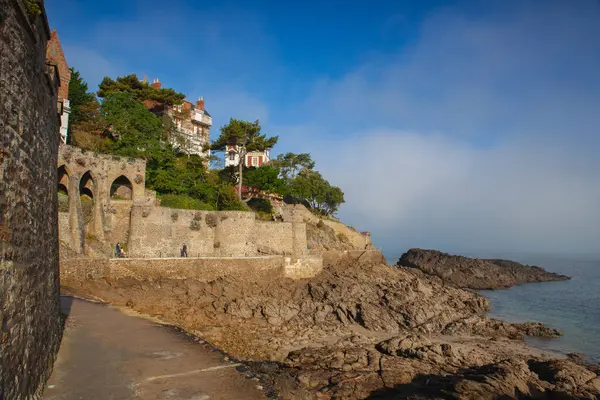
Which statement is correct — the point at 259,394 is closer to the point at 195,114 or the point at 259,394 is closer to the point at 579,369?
the point at 579,369

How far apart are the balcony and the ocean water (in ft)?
97.0

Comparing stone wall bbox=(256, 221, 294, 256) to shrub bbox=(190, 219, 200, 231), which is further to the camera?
stone wall bbox=(256, 221, 294, 256)

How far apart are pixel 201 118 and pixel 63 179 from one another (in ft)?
61.3

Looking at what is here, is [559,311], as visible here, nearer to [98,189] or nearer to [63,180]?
[98,189]

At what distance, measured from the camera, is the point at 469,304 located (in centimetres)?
2484

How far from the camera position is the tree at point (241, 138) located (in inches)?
1146

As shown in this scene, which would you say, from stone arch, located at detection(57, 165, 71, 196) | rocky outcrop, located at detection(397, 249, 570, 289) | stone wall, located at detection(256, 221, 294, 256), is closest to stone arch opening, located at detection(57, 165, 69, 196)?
stone arch, located at detection(57, 165, 71, 196)

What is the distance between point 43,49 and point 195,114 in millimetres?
32312

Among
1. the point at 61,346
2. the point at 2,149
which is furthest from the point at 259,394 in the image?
the point at 2,149

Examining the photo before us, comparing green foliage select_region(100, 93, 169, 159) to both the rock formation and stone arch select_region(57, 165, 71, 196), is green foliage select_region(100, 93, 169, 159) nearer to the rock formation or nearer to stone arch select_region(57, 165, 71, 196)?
stone arch select_region(57, 165, 71, 196)

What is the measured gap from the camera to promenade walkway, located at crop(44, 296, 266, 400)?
24.1 feet

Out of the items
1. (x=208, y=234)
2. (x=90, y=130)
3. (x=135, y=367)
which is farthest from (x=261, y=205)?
(x=135, y=367)

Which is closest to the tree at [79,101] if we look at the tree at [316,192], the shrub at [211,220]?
the shrub at [211,220]

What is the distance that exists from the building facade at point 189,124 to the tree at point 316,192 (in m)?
10.3
